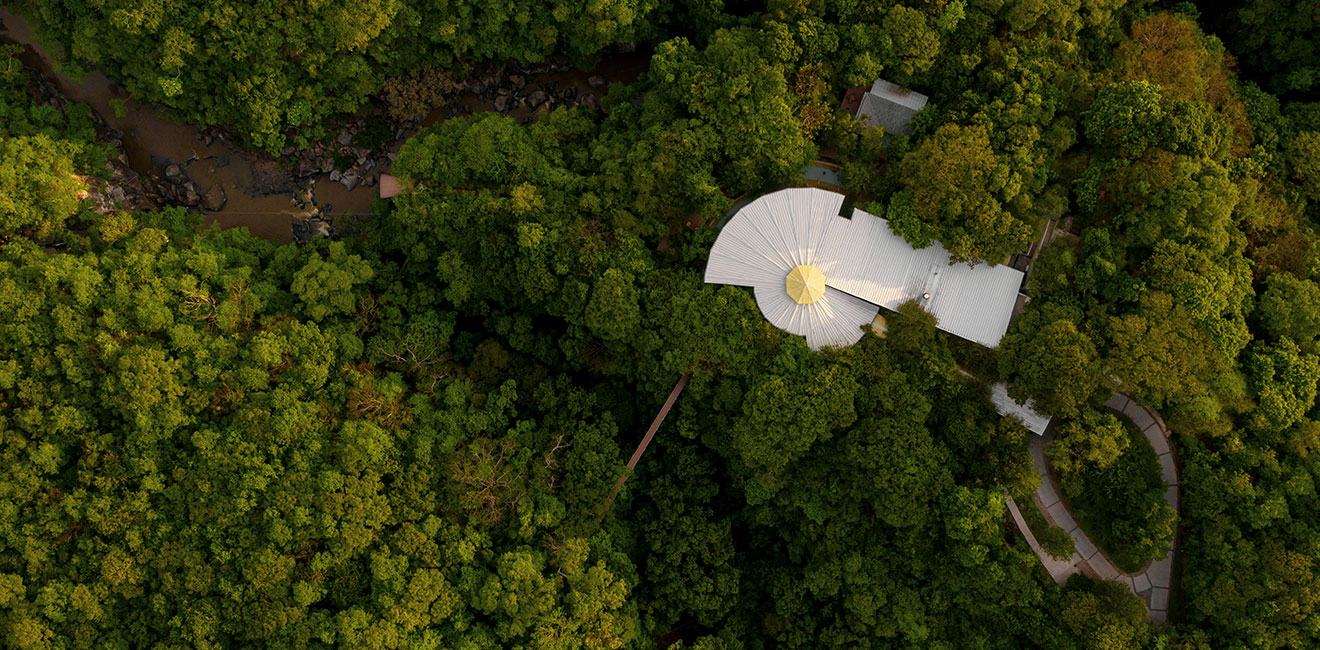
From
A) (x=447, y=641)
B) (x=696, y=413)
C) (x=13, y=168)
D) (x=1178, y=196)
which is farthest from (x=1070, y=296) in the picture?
(x=13, y=168)

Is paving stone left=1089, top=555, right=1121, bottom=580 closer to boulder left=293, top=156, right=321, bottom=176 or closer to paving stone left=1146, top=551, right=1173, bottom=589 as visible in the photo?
paving stone left=1146, top=551, right=1173, bottom=589

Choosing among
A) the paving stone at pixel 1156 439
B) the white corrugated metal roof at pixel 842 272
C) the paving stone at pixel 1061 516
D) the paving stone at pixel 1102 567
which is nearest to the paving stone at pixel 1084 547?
the paving stone at pixel 1102 567

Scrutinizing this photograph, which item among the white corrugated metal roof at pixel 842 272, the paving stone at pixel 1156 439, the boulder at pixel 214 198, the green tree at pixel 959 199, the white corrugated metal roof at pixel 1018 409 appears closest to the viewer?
the green tree at pixel 959 199

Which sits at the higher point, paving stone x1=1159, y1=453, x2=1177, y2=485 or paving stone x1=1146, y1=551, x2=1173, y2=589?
paving stone x1=1159, y1=453, x2=1177, y2=485

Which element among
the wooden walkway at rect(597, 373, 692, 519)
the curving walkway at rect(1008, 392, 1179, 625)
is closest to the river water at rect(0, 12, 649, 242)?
the wooden walkway at rect(597, 373, 692, 519)

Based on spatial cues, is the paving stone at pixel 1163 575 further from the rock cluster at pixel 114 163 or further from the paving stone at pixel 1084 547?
the rock cluster at pixel 114 163

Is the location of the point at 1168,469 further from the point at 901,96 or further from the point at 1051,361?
the point at 901,96
